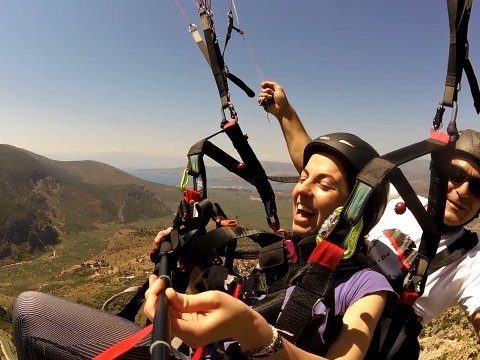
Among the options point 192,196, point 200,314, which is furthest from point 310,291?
point 192,196

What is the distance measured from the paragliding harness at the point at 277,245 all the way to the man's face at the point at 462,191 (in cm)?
71

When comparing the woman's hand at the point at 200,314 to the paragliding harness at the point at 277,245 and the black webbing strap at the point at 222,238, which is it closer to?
the paragliding harness at the point at 277,245

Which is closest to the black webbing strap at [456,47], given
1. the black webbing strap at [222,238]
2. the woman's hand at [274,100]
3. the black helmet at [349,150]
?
the black helmet at [349,150]

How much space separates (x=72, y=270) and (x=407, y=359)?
557ft

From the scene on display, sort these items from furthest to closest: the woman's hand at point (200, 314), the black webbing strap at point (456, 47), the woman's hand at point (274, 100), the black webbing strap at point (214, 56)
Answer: the woman's hand at point (274, 100) < the black webbing strap at point (214, 56) < the black webbing strap at point (456, 47) < the woman's hand at point (200, 314)

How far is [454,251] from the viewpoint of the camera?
330cm

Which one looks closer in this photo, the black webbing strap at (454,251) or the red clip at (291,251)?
the red clip at (291,251)

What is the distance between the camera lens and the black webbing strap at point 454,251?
324 cm

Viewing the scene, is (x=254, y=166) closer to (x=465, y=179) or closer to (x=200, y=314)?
(x=465, y=179)

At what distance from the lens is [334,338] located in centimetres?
200

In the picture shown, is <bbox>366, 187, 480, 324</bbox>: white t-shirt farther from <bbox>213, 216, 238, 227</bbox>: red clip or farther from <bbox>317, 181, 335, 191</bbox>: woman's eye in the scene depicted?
<bbox>213, 216, 238, 227</bbox>: red clip

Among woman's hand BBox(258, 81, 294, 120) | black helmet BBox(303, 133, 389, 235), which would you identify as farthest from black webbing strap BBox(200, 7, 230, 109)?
black helmet BBox(303, 133, 389, 235)

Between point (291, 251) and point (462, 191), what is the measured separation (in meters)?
1.82

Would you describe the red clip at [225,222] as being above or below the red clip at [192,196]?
below
